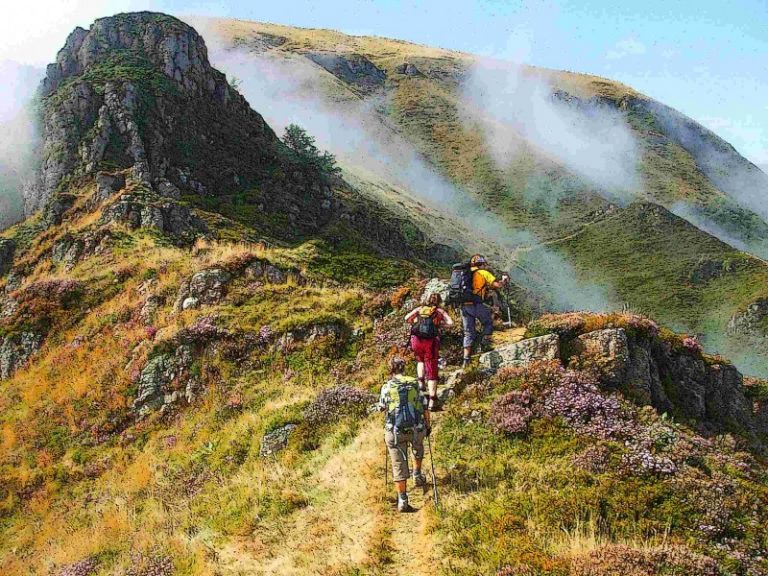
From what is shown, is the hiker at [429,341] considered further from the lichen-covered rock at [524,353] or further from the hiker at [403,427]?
the hiker at [403,427]

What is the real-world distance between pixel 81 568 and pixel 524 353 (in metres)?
10.4

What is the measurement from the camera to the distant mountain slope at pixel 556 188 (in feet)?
364

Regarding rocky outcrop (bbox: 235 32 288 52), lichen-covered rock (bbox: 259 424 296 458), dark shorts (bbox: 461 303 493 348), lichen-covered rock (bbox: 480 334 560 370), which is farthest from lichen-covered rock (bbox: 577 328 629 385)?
rocky outcrop (bbox: 235 32 288 52)

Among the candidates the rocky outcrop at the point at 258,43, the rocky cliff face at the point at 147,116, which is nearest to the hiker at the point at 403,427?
the rocky cliff face at the point at 147,116

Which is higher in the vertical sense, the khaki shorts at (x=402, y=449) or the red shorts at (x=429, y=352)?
the red shorts at (x=429, y=352)

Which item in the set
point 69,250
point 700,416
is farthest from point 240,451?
point 69,250

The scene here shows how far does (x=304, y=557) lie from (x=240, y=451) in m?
5.55

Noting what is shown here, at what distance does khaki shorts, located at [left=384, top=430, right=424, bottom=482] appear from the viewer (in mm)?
A: 9422

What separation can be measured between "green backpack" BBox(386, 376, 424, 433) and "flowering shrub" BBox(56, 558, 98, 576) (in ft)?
21.9

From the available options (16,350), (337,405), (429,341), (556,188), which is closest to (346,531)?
(429,341)

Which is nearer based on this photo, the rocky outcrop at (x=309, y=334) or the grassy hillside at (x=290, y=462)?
the grassy hillside at (x=290, y=462)

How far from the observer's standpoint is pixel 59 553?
12227mm

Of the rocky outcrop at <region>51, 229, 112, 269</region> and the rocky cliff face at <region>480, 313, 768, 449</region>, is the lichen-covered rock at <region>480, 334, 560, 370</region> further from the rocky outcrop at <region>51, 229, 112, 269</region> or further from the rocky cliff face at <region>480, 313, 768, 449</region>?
the rocky outcrop at <region>51, 229, 112, 269</region>

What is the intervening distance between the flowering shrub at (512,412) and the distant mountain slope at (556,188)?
3461 inches
